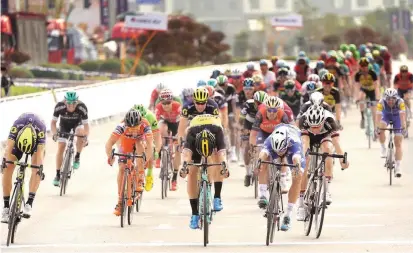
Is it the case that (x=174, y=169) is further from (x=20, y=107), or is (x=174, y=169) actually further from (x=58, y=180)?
(x=20, y=107)

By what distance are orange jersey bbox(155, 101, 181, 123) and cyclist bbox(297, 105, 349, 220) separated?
6.49 meters

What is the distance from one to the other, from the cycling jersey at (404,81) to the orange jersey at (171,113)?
10.5 meters

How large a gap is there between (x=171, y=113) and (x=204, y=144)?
728cm

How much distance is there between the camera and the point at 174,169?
25.1 metres

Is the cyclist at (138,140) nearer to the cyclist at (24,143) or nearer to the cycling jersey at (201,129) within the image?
the cycling jersey at (201,129)

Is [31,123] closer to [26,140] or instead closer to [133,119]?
[26,140]

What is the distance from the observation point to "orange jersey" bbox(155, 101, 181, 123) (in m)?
25.4

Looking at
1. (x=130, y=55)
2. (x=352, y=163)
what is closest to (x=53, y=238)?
(x=352, y=163)

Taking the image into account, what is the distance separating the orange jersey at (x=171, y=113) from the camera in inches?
1000

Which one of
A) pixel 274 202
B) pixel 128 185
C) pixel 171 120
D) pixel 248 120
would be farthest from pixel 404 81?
pixel 274 202

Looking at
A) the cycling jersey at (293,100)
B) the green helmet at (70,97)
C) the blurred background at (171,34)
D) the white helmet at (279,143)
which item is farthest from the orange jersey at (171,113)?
the blurred background at (171,34)

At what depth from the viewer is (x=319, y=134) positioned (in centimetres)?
1900

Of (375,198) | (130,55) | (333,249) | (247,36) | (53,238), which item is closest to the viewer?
(333,249)

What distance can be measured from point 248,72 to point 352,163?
4715 millimetres
